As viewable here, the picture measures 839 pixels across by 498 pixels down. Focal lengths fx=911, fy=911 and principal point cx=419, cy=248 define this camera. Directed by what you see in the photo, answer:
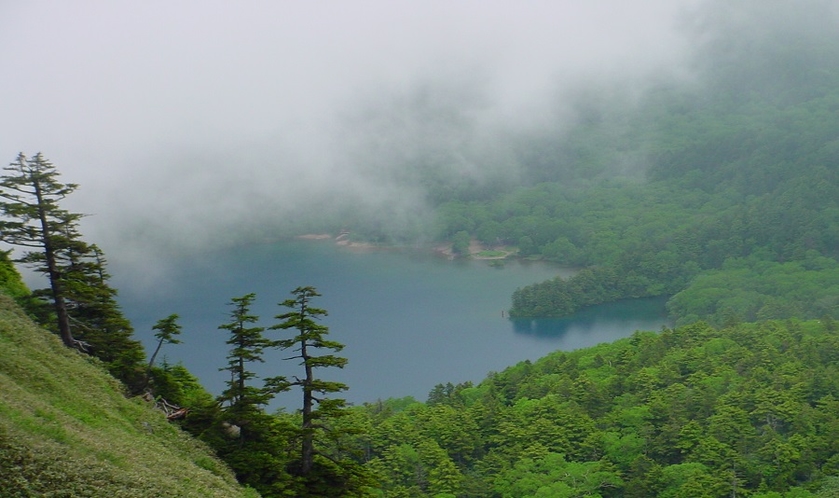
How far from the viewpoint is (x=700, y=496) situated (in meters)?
39.0

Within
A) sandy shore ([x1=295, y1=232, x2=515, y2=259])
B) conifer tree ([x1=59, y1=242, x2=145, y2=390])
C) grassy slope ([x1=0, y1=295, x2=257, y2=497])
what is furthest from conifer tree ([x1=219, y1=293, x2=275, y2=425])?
sandy shore ([x1=295, y1=232, x2=515, y2=259])

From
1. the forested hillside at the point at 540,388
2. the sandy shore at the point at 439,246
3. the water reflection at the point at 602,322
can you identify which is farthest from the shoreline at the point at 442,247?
the water reflection at the point at 602,322

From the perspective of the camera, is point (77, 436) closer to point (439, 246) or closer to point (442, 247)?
point (442, 247)

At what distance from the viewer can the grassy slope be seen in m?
15.1

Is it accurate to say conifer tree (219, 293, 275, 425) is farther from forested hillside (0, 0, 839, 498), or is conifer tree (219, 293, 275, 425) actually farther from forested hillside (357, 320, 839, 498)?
forested hillside (357, 320, 839, 498)

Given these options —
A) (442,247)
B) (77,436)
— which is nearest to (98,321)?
(77,436)

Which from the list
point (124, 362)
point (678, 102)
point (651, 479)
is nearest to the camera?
point (124, 362)

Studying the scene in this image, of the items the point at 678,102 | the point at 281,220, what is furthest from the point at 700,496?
the point at 678,102

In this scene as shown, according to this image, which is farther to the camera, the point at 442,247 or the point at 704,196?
the point at 442,247

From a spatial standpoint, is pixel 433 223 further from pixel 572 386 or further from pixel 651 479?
pixel 651 479

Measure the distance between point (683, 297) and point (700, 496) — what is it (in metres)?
65.4

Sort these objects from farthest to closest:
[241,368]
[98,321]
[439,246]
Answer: [439,246] < [98,321] < [241,368]

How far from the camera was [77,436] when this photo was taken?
17.4m

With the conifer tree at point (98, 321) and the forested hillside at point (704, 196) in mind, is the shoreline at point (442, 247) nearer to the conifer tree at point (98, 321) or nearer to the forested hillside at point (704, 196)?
the forested hillside at point (704, 196)
